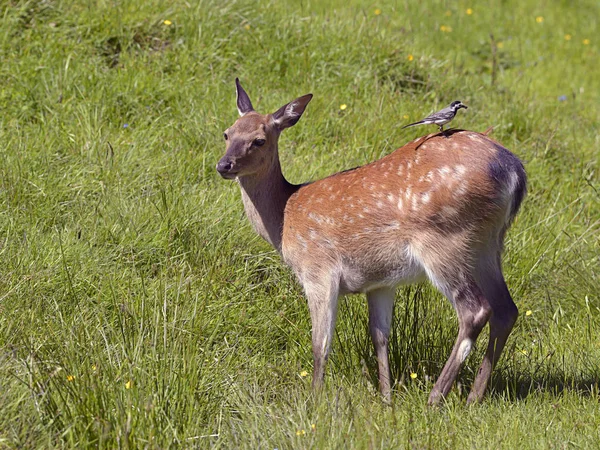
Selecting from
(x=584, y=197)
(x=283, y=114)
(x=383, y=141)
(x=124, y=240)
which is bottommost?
(x=584, y=197)

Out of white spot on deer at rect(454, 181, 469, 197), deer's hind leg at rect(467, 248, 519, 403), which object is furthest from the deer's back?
deer's hind leg at rect(467, 248, 519, 403)

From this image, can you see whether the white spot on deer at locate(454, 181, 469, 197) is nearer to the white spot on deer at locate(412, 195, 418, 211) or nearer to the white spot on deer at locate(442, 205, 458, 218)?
the white spot on deer at locate(442, 205, 458, 218)

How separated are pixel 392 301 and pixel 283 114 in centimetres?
132

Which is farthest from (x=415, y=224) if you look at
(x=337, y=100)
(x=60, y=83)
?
(x=60, y=83)

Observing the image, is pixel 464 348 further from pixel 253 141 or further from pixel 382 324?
pixel 253 141

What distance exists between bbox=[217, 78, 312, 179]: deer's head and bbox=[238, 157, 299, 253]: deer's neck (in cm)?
6

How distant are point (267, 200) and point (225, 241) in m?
0.39

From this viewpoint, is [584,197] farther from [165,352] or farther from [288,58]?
[165,352]

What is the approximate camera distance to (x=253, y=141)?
212 inches

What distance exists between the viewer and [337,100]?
7.39m

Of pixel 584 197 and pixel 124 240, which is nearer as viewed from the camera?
pixel 124 240

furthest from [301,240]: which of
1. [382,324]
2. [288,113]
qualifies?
[288,113]

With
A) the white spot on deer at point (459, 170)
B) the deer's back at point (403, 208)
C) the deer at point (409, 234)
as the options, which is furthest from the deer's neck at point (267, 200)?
the white spot on deer at point (459, 170)

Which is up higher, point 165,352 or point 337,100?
point 165,352
